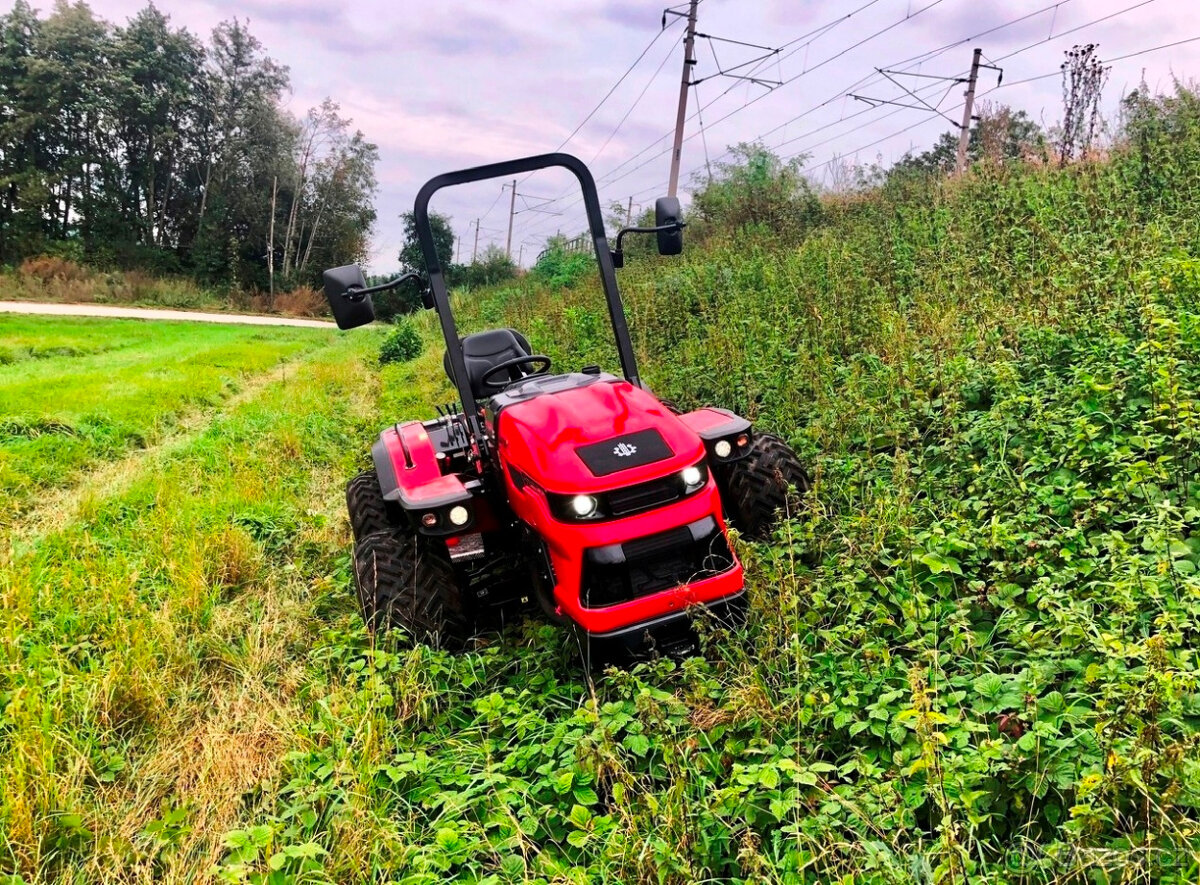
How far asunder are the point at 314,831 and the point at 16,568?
2929 mm

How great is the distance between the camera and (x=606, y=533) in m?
2.92

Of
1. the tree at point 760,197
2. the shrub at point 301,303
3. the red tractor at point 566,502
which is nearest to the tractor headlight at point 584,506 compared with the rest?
the red tractor at point 566,502

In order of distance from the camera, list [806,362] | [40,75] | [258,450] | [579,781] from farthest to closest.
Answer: [40,75], [258,450], [806,362], [579,781]

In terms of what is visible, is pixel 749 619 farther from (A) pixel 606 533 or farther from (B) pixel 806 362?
(B) pixel 806 362

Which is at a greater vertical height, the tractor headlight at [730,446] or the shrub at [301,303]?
the shrub at [301,303]

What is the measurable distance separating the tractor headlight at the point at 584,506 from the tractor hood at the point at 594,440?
35 mm

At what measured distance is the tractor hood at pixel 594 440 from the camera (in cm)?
298

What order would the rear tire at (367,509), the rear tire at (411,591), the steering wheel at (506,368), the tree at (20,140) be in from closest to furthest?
1. the rear tire at (411,591)
2. the steering wheel at (506,368)
3. the rear tire at (367,509)
4. the tree at (20,140)

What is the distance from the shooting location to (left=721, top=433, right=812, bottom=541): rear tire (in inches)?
148

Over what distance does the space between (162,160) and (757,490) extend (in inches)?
1869

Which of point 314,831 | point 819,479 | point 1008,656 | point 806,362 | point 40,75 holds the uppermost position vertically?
point 40,75

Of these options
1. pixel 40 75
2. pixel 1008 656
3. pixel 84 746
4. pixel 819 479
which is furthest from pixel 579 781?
pixel 40 75

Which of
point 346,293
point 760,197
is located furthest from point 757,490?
point 760,197

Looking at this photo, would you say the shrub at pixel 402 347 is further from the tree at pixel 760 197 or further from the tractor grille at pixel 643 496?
the tractor grille at pixel 643 496
